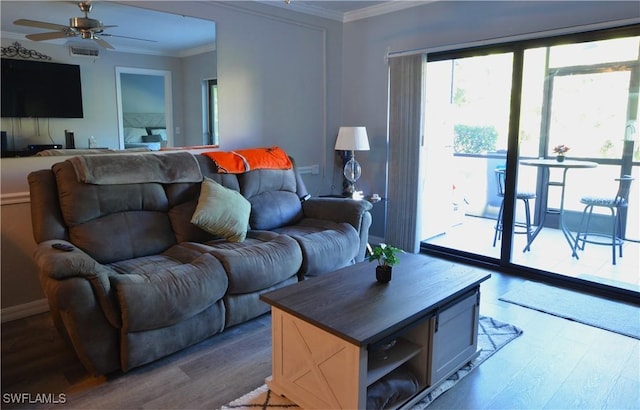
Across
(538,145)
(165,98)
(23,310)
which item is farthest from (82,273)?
(538,145)

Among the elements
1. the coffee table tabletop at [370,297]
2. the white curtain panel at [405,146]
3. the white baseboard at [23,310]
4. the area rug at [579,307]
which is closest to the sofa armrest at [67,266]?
the coffee table tabletop at [370,297]

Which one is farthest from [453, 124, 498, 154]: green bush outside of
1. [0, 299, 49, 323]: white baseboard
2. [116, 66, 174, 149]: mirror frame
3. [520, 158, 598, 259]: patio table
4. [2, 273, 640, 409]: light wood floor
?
[0, 299, 49, 323]: white baseboard

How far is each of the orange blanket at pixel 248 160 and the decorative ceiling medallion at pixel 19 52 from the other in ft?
4.13

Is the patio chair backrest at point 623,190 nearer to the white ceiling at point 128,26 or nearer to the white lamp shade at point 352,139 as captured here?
the white lamp shade at point 352,139

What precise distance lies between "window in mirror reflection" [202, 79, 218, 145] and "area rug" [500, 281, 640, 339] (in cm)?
269

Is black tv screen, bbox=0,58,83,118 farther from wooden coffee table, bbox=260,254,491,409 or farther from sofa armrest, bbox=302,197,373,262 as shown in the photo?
wooden coffee table, bbox=260,254,491,409

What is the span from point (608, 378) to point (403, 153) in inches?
99.8

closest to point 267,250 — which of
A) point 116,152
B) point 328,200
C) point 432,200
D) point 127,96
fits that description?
point 328,200

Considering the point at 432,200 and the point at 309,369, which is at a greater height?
the point at 432,200

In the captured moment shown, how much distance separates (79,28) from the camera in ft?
9.88

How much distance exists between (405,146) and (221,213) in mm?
2030

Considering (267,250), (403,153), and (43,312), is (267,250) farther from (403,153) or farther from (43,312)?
(403,153)

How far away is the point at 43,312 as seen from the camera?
310 centimetres

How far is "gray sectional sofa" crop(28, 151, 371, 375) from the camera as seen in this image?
86.3 inches
